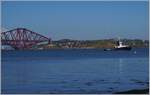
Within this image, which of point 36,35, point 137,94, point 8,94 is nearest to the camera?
point 137,94

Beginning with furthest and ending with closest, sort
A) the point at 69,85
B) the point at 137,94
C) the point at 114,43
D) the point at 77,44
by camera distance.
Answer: the point at 77,44
the point at 114,43
the point at 69,85
the point at 137,94

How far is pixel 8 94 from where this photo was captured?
56.6 feet

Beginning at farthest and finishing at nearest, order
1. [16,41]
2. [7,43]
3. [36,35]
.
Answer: [36,35] → [16,41] → [7,43]

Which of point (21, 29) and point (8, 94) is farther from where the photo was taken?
point (21, 29)

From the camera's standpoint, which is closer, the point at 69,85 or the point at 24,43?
the point at 69,85

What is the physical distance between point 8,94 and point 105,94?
3.52 metres

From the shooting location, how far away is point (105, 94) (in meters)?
16.1

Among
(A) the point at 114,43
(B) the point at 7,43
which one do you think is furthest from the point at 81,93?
(A) the point at 114,43

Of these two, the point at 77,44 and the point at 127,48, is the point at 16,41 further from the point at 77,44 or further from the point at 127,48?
the point at 77,44

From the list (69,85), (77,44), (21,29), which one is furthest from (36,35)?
(69,85)

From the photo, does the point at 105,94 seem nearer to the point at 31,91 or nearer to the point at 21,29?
the point at 31,91

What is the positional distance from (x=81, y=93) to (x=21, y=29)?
64319 mm

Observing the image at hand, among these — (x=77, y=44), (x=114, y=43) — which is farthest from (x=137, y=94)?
(x=77, y=44)

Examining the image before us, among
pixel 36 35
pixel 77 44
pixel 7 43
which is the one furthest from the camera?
pixel 77 44
